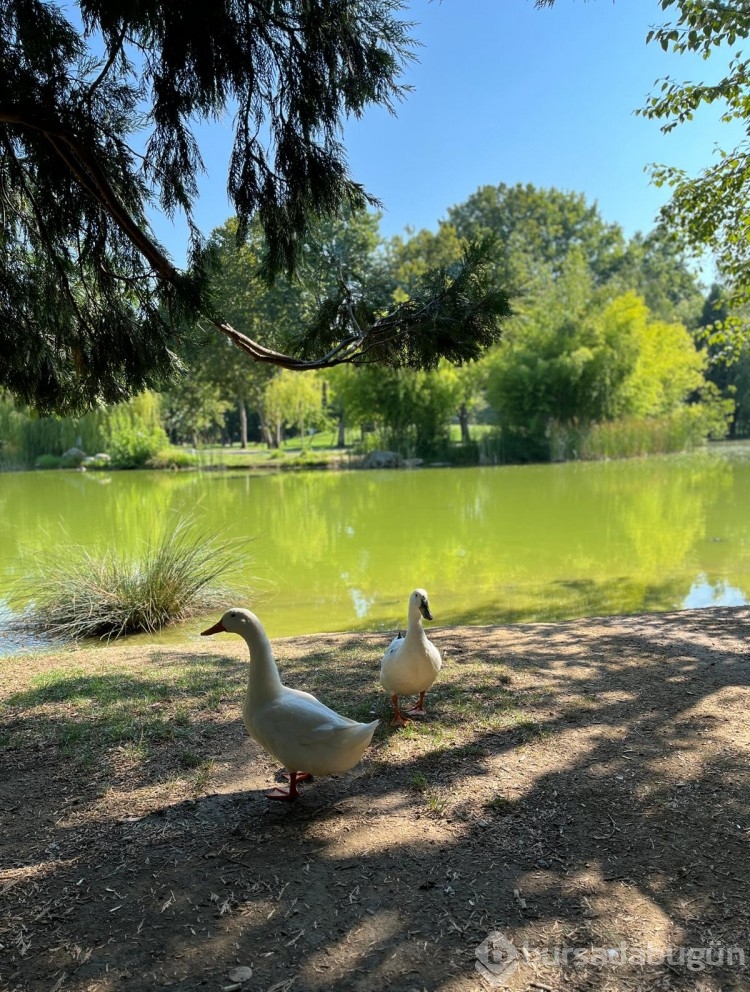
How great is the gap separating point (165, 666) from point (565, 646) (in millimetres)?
2520

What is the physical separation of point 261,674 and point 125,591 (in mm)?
4429

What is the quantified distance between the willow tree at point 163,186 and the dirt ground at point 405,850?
5.63ft

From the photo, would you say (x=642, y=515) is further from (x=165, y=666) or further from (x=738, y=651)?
(x=165, y=666)

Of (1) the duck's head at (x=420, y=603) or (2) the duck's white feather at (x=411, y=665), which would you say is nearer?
(2) the duck's white feather at (x=411, y=665)

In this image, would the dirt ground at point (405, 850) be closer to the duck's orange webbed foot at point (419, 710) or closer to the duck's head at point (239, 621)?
the duck's orange webbed foot at point (419, 710)

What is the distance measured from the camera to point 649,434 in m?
25.0

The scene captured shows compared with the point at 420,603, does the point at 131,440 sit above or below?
above

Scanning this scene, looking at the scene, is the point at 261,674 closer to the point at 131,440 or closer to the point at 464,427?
the point at 464,427

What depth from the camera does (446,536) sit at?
10.8 metres

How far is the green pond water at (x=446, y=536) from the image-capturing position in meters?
7.03

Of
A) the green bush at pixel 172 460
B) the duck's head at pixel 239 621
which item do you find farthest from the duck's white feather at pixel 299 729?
the green bush at pixel 172 460

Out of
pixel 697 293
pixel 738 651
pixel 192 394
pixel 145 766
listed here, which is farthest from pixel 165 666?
pixel 697 293

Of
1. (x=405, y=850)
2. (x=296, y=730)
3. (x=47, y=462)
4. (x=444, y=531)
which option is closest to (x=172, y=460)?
(x=47, y=462)

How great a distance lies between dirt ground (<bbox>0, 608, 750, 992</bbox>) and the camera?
1.68 metres
